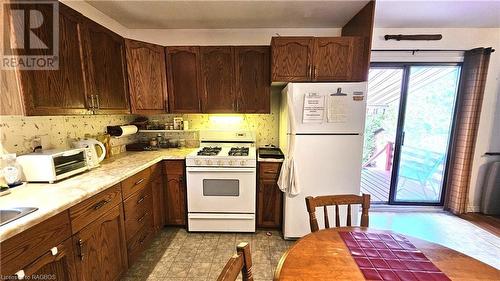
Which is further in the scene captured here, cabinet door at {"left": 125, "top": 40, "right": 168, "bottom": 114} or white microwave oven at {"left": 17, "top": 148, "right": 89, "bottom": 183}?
cabinet door at {"left": 125, "top": 40, "right": 168, "bottom": 114}

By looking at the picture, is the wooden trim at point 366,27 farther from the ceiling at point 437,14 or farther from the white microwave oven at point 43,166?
the white microwave oven at point 43,166

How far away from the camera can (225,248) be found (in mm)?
2236

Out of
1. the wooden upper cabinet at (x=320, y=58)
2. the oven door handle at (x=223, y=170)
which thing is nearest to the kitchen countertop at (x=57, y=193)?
the oven door handle at (x=223, y=170)

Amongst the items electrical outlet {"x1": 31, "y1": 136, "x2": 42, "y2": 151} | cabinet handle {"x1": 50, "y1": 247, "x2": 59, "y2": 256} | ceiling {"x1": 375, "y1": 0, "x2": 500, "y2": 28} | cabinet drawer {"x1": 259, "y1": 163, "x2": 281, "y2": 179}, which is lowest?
cabinet handle {"x1": 50, "y1": 247, "x2": 59, "y2": 256}

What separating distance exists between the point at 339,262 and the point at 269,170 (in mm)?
1528

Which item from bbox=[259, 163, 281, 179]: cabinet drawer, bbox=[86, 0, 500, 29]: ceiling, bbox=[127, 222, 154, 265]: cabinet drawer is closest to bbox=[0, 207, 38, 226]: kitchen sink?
bbox=[127, 222, 154, 265]: cabinet drawer

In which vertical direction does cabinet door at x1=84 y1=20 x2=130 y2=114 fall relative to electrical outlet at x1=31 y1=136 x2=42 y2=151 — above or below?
above

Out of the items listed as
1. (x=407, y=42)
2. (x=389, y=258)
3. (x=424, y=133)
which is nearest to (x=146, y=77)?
(x=389, y=258)

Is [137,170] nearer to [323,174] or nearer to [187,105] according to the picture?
[187,105]

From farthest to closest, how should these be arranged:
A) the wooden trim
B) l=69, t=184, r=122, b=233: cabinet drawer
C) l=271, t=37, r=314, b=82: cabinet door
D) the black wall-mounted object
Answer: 1. the black wall-mounted object
2. l=271, t=37, r=314, b=82: cabinet door
3. the wooden trim
4. l=69, t=184, r=122, b=233: cabinet drawer

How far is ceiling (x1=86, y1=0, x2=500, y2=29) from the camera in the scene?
2105 mm

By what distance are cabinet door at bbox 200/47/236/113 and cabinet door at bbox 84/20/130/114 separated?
2.87 feet

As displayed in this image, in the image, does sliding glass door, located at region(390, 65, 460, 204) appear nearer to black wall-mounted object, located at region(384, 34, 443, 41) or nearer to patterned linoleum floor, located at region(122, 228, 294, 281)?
black wall-mounted object, located at region(384, 34, 443, 41)

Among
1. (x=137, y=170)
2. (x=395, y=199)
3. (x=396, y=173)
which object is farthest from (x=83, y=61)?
(x=395, y=199)
